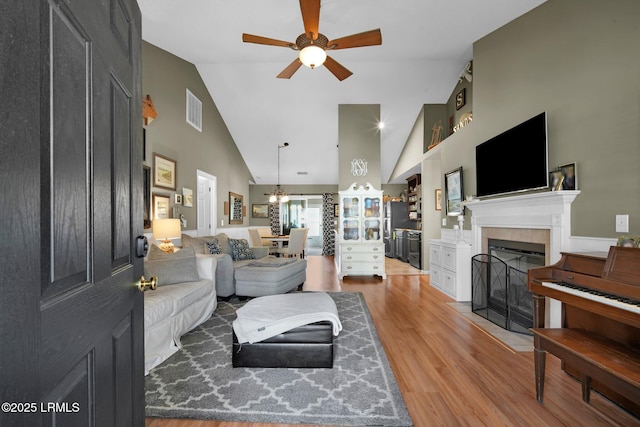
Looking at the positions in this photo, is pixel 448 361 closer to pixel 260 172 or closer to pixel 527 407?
pixel 527 407

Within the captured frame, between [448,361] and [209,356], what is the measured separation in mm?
1919

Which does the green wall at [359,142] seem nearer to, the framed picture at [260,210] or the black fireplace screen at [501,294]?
the black fireplace screen at [501,294]

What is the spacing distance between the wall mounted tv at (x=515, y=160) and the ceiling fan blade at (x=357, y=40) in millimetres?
1693

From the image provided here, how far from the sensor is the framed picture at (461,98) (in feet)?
15.3

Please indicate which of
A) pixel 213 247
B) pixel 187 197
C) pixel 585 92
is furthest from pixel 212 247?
pixel 585 92

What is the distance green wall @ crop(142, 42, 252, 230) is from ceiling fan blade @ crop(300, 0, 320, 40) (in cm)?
231

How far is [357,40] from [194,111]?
3384 millimetres

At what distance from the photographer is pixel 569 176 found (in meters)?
2.46

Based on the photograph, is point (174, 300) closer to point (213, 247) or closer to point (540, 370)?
point (213, 247)

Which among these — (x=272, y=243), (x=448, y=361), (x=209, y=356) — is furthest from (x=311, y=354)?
(x=272, y=243)

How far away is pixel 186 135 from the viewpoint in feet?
15.2

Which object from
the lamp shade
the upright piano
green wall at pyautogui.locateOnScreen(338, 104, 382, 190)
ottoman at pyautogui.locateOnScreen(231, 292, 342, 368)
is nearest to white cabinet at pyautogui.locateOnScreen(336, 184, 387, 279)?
green wall at pyautogui.locateOnScreen(338, 104, 382, 190)

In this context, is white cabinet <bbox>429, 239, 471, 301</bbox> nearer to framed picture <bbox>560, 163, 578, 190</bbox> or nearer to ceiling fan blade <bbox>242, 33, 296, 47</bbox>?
framed picture <bbox>560, 163, 578, 190</bbox>

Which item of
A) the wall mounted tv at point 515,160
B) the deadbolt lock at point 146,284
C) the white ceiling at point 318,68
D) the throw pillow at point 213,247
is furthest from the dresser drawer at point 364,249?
the deadbolt lock at point 146,284
